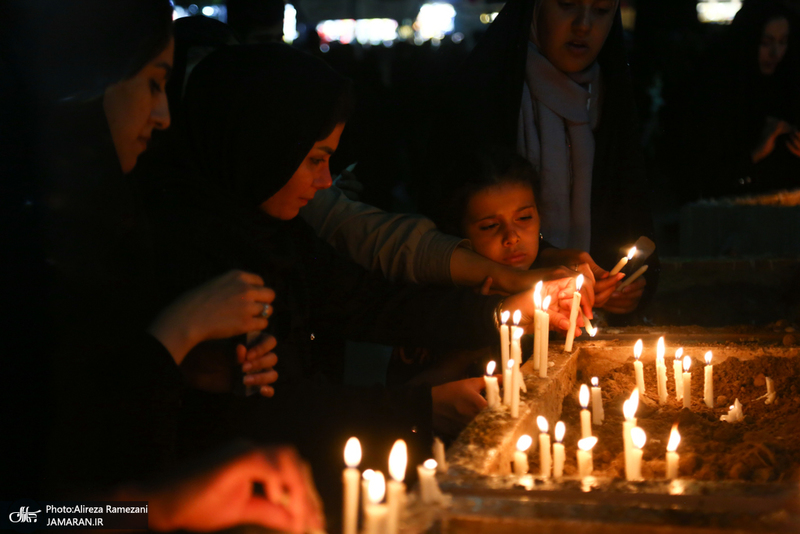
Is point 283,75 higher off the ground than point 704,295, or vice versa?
point 283,75

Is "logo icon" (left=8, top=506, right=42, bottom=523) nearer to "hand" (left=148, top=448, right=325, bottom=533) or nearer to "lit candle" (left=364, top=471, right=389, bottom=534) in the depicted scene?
"hand" (left=148, top=448, right=325, bottom=533)

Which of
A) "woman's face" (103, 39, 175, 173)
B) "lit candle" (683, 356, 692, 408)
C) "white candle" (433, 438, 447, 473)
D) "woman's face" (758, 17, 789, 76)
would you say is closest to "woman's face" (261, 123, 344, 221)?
"woman's face" (103, 39, 175, 173)

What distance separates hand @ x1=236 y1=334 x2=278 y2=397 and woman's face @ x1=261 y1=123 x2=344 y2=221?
66cm

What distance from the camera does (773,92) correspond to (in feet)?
19.9

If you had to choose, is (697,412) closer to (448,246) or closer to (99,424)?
(448,246)

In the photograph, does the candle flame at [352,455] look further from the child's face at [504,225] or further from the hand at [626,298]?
the hand at [626,298]

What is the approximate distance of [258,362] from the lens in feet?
6.78

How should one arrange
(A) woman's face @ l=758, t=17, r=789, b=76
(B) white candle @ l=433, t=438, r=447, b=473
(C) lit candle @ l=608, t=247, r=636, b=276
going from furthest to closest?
(A) woman's face @ l=758, t=17, r=789, b=76 < (C) lit candle @ l=608, t=247, r=636, b=276 < (B) white candle @ l=433, t=438, r=447, b=473

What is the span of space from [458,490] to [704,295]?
11.2ft

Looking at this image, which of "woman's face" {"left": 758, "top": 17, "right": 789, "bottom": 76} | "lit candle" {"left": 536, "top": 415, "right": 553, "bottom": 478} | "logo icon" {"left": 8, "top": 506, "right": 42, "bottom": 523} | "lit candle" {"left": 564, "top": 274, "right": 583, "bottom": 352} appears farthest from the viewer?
"woman's face" {"left": 758, "top": 17, "right": 789, "bottom": 76}

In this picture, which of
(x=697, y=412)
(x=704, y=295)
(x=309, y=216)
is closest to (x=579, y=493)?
(x=697, y=412)

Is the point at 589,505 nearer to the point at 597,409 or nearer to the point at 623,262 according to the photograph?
the point at 597,409

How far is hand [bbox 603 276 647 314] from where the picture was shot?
3528 millimetres

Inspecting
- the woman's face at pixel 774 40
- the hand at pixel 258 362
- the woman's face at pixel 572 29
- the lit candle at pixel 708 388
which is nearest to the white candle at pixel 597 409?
the lit candle at pixel 708 388
